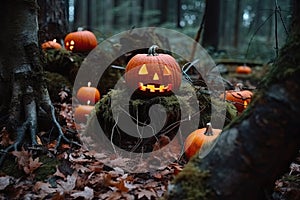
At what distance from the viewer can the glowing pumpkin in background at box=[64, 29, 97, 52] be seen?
6258 millimetres

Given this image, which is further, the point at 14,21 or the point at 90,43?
the point at 90,43

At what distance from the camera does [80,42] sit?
6.27 meters

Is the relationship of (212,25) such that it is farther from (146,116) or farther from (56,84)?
(146,116)

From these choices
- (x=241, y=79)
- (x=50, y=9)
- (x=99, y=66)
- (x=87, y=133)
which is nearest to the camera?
(x=87, y=133)

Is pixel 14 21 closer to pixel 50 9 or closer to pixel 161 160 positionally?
pixel 161 160

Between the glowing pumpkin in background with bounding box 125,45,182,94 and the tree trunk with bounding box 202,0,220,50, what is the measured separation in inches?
376

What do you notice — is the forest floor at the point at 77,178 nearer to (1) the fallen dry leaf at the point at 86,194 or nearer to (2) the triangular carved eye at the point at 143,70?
(1) the fallen dry leaf at the point at 86,194

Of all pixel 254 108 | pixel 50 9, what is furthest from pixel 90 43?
pixel 254 108

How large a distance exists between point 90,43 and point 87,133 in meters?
2.85

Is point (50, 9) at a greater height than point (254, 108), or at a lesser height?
greater

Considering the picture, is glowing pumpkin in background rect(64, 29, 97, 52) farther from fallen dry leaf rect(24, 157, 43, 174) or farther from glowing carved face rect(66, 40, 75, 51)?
fallen dry leaf rect(24, 157, 43, 174)

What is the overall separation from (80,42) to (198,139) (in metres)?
3.94

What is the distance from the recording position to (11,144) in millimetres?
3158

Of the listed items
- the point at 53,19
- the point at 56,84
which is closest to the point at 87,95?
the point at 56,84
